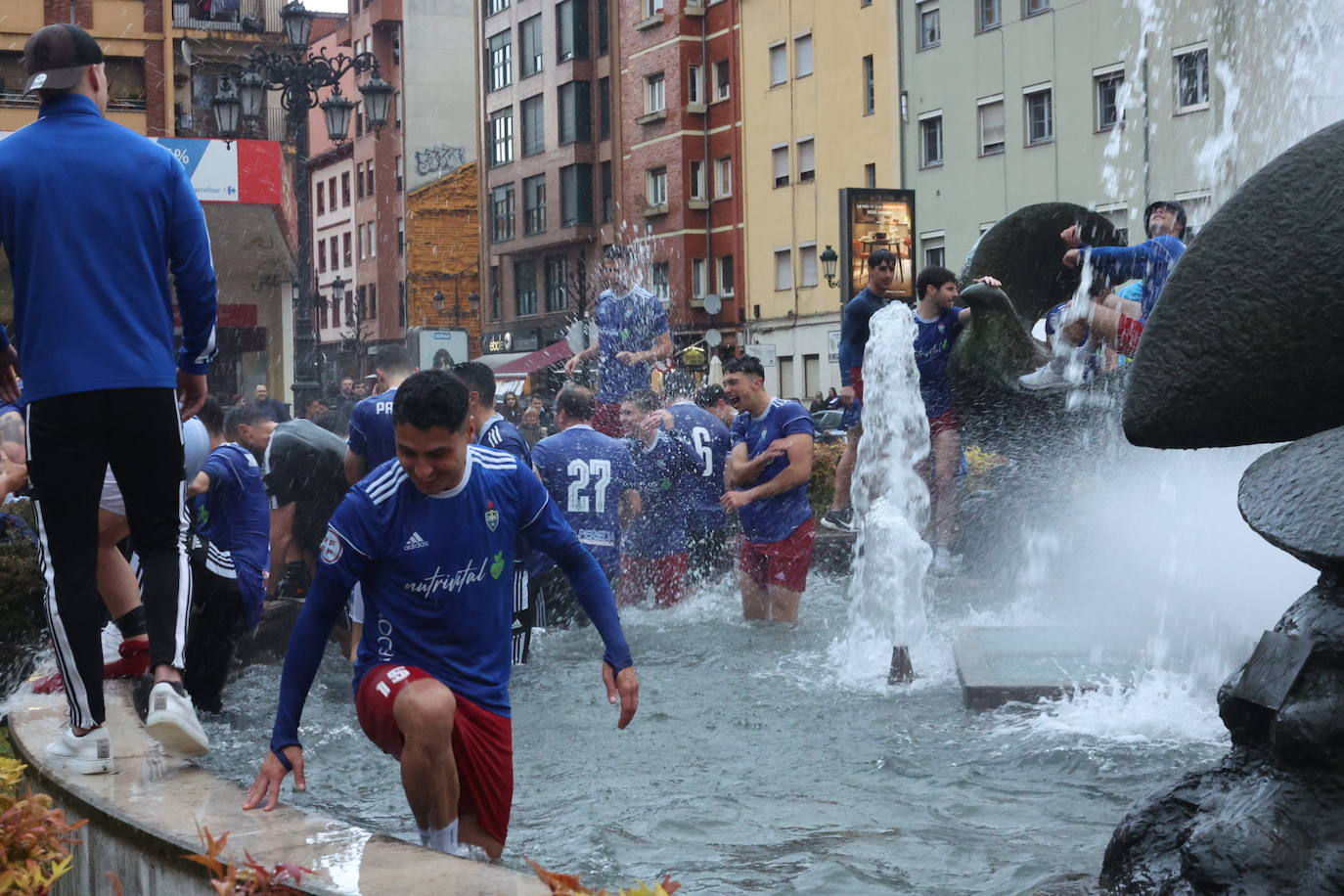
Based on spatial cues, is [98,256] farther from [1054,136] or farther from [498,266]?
[498,266]

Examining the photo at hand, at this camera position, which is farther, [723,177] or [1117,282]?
[723,177]

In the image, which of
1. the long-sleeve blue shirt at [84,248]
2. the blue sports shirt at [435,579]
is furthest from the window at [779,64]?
the blue sports shirt at [435,579]

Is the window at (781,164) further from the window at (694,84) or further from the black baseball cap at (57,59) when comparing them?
the black baseball cap at (57,59)

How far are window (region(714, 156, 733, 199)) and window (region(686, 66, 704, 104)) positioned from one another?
232 cm

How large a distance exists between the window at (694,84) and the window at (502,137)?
1306 cm

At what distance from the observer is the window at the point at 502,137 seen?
65.8 metres

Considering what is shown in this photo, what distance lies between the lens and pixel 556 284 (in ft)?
204

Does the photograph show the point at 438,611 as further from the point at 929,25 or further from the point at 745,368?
the point at 929,25

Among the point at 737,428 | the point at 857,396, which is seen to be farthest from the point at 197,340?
the point at 857,396

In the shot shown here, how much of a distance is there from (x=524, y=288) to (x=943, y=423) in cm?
5534

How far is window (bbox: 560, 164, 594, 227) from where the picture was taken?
60125 mm

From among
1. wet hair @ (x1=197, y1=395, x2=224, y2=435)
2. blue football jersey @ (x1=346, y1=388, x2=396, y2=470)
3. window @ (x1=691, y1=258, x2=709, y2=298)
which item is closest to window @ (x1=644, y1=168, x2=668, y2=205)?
window @ (x1=691, y1=258, x2=709, y2=298)

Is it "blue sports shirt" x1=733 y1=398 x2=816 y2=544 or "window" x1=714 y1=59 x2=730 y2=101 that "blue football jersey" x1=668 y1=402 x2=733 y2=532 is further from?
"window" x1=714 y1=59 x2=730 y2=101

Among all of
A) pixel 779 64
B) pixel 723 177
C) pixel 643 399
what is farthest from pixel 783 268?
pixel 643 399
